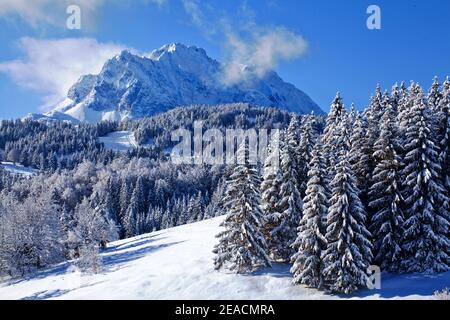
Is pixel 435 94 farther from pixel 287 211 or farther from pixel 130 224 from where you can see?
pixel 130 224

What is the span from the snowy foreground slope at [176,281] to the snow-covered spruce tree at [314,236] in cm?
117

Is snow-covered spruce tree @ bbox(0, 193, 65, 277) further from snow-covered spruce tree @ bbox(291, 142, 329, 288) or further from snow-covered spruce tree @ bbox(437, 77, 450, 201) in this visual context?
snow-covered spruce tree @ bbox(437, 77, 450, 201)

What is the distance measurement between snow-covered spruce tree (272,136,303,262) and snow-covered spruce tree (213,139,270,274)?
2039 mm

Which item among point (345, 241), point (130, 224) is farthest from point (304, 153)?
point (130, 224)

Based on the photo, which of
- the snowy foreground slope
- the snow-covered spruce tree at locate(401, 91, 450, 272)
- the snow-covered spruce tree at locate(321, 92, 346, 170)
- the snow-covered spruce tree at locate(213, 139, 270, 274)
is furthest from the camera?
the snow-covered spruce tree at locate(213, 139, 270, 274)

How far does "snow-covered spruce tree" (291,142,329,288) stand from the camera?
37188 millimetres

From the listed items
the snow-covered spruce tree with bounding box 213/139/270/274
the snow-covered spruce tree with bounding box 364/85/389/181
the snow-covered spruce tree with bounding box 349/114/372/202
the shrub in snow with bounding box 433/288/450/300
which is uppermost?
the snow-covered spruce tree with bounding box 364/85/389/181

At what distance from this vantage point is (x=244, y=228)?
4097 cm

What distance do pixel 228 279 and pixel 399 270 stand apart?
14.2m

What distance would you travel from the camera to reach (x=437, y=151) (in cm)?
4259

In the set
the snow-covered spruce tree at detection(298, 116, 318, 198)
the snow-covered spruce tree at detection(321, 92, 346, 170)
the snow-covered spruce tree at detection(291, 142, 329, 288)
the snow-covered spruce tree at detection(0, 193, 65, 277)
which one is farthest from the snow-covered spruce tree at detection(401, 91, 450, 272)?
the snow-covered spruce tree at detection(0, 193, 65, 277)

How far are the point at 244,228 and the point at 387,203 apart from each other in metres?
12.4

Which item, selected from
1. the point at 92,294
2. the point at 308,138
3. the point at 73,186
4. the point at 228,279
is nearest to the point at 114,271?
the point at 92,294
